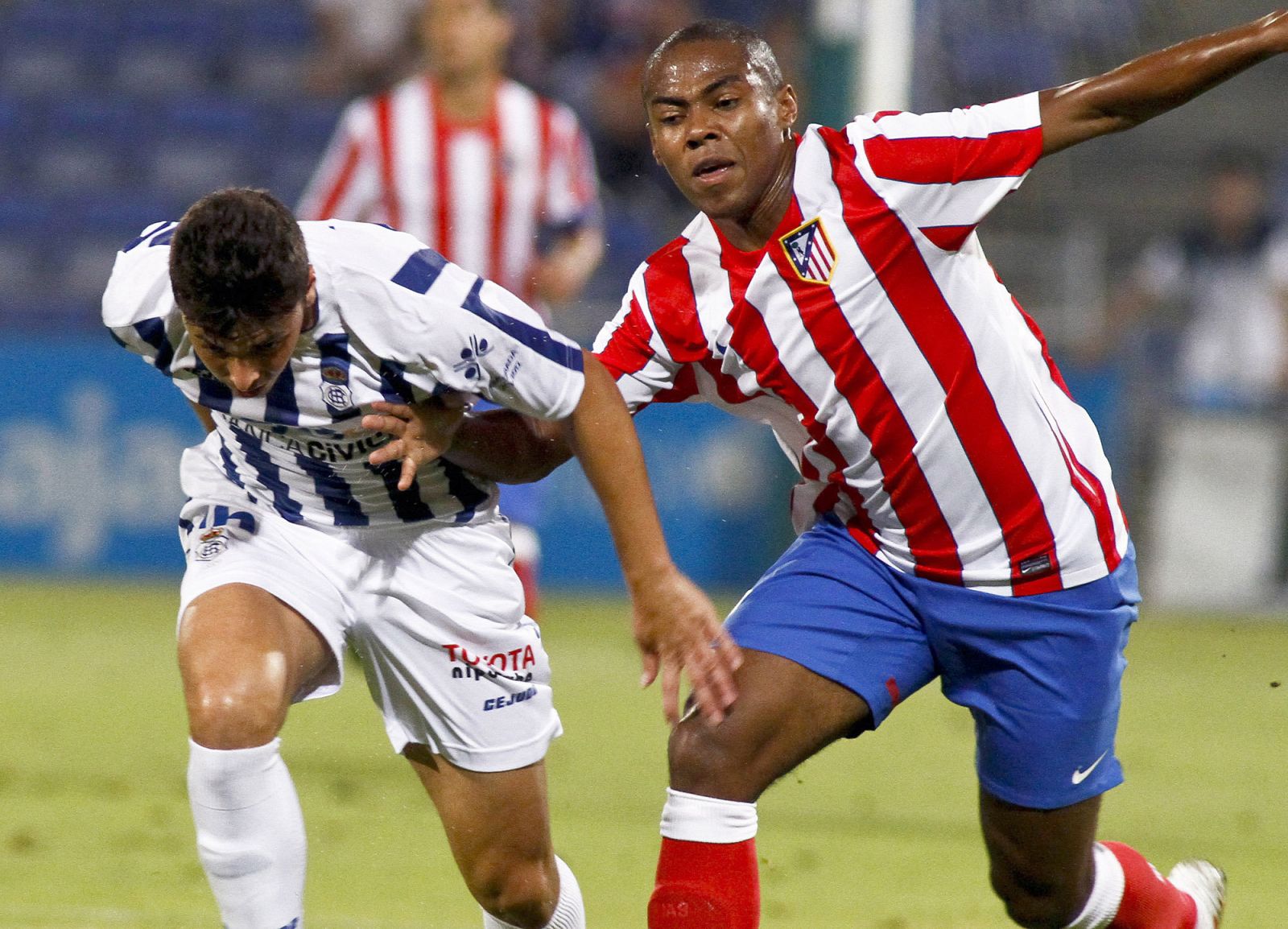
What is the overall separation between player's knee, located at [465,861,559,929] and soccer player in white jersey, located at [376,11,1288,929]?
472 millimetres

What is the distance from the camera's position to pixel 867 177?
3480 millimetres

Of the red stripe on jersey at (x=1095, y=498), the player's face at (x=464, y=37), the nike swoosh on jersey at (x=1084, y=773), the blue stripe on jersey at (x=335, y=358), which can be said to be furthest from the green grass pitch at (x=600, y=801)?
the player's face at (x=464, y=37)

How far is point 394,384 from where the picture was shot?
3523mm

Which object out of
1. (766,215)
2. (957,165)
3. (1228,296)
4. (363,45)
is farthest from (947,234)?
(363,45)

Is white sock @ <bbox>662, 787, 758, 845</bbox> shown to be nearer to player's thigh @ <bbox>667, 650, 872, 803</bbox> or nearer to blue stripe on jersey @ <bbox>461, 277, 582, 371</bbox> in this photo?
player's thigh @ <bbox>667, 650, 872, 803</bbox>

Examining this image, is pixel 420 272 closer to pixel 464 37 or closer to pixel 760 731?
pixel 760 731

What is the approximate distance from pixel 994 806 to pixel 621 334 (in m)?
1.21

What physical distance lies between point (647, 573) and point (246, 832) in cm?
84

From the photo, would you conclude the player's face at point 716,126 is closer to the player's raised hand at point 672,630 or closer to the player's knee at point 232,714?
the player's raised hand at point 672,630

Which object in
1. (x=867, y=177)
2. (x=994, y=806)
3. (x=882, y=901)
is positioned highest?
(x=867, y=177)

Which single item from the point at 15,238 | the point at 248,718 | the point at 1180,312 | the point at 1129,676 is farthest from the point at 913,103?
the point at 248,718

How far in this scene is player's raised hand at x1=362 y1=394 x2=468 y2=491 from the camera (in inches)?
134

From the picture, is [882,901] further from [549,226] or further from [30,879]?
[549,226]

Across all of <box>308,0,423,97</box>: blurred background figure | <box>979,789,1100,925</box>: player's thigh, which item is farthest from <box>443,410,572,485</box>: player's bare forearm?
<box>308,0,423,97</box>: blurred background figure
